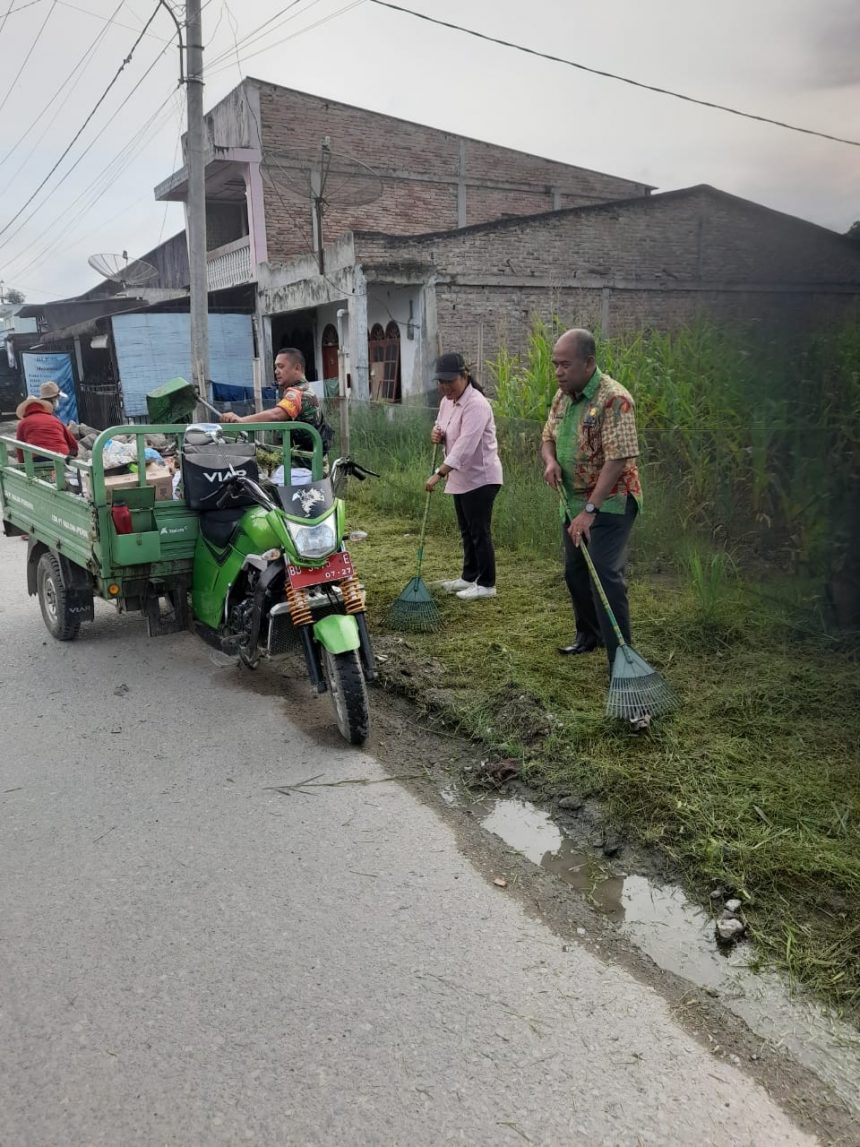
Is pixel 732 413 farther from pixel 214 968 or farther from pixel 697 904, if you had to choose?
pixel 214 968

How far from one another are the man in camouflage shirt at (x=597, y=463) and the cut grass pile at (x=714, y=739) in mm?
568

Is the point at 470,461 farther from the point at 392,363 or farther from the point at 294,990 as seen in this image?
the point at 392,363

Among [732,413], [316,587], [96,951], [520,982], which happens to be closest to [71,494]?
[316,587]

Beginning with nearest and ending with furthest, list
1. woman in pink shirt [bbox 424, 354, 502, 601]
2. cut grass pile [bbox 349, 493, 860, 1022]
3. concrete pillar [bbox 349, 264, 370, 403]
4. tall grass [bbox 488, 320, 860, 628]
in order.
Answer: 1. cut grass pile [bbox 349, 493, 860, 1022]
2. tall grass [bbox 488, 320, 860, 628]
3. woman in pink shirt [bbox 424, 354, 502, 601]
4. concrete pillar [bbox 349, 264, 370, 403]

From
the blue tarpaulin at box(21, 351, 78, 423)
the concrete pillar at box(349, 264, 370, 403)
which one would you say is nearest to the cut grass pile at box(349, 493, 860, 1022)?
the concrete pillar at box(349, 264, 370, 403)

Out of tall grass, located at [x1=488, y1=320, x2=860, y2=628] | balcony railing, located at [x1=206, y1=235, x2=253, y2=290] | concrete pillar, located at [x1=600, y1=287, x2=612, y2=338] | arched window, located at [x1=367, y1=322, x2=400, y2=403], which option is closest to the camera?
tall grass, located at [x1=488, y1=320, x2=860, y2=628]

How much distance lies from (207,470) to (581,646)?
244 cm

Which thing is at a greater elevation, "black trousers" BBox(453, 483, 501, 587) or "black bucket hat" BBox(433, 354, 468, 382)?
"black bucket hat" BBox(433, 354, 468, 382)

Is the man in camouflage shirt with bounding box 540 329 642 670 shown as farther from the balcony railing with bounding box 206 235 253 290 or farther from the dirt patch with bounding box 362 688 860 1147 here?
the balcony railing with bounding box 206 235 253 290

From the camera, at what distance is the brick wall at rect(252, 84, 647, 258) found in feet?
67.0

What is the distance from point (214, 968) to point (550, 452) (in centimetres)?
315

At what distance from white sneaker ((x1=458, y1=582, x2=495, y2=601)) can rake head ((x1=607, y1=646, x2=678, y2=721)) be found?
222 cm

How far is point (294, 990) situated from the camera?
262 cm

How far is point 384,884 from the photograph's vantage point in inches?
125
